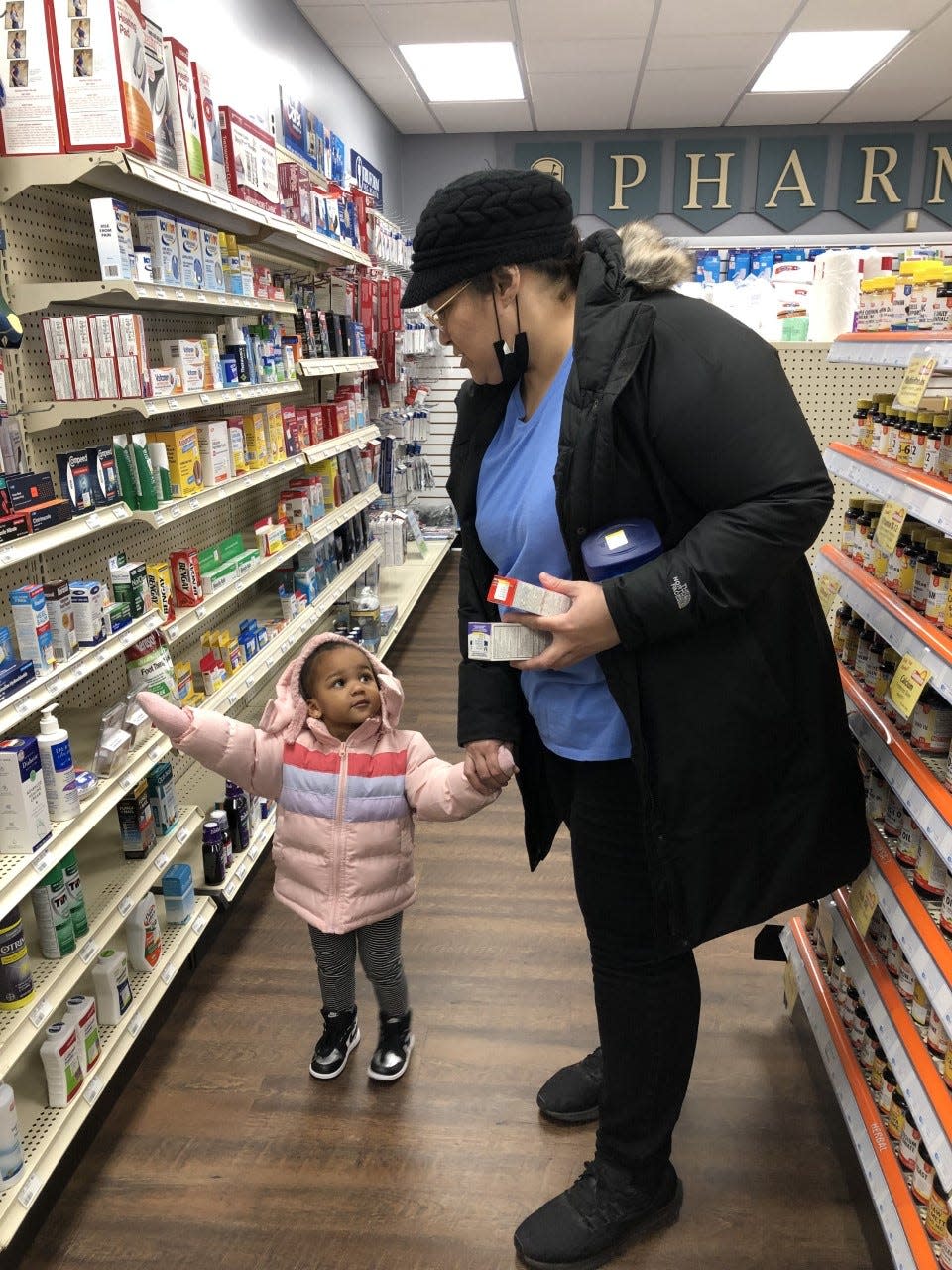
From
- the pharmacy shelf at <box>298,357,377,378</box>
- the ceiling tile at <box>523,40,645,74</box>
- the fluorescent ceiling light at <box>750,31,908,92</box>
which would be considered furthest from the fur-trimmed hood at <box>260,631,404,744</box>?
the fluorescent ceiling light at <box>750,31,908,92</box>

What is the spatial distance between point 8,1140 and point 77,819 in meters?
0.62

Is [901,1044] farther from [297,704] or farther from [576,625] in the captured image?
[297,704]

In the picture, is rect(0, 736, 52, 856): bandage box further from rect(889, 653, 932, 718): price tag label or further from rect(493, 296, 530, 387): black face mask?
rect(889, 653, 932, 718): price tag label

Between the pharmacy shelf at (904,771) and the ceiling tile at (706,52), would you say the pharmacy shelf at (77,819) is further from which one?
the ceiling tile at (706,52)

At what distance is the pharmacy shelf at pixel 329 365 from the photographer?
3.99 metres

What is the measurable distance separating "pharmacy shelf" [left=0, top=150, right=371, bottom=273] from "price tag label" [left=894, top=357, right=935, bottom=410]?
176 centimetres

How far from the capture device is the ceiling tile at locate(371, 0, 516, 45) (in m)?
5.65

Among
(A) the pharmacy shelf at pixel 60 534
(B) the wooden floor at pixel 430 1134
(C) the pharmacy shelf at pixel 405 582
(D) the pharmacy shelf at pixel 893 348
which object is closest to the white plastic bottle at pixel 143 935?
(B) the wooden floor at pixel 430 1134

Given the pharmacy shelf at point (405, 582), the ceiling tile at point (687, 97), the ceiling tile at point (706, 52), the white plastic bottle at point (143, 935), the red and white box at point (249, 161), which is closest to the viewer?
the white plastic bottle at point (143, 935)

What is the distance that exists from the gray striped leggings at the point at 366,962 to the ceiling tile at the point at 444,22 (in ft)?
17.6

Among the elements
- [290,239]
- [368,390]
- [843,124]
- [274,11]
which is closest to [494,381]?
[290,239]

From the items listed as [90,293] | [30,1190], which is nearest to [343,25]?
[90,293]

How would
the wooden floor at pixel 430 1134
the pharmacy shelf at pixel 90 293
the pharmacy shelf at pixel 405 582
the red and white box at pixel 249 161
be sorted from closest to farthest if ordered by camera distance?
the wooden floor at pixel 430 1134 → the pharmacy shelf at pixel 90 293 → the red and white box at pixel 249 161 → the pharmacy shelf at pixel 405 582

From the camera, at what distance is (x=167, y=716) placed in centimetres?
214
